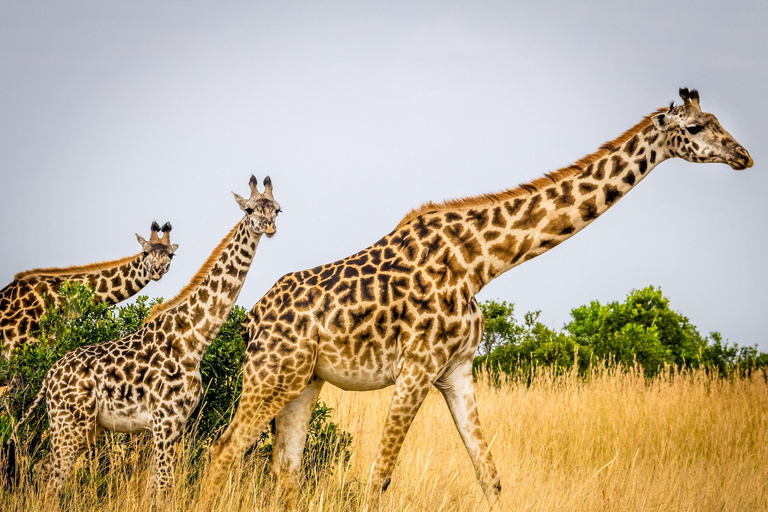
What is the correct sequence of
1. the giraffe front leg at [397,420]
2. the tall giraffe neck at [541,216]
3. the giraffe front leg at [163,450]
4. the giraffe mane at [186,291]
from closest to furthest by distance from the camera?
1. the giraffe front leg at [397,420]
2. the tall giraffe neck at [541,216]
3. the giraffe front leg at [163,450]
4. the giraffe mane at [186,291]

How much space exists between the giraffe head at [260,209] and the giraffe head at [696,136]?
132 inches

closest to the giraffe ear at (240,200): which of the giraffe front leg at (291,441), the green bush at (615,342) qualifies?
the giraffe front leg at (291,441)

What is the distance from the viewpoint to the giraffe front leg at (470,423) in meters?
6.16

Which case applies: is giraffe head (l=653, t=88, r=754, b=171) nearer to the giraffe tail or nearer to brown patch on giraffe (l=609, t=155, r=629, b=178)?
brown patch on giraffe (l=609, t=155, r=629, b=178)

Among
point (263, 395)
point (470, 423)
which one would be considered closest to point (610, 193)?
point (470, 423)

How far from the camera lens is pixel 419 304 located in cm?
618

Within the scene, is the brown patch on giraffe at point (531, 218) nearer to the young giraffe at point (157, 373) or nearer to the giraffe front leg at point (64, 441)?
the young giraffe at point (157, 373)

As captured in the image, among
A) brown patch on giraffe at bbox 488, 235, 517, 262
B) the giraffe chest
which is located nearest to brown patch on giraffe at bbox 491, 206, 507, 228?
brown patch on giraffe at bbox 488, 235, 517, 262

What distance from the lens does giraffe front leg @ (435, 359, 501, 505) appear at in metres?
6.16

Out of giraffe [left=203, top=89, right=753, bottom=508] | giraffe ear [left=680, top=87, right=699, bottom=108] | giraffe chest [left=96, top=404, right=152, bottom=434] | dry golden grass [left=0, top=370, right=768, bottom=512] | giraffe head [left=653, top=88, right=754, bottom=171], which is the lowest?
dry golden grass [left=0, top=370, right=768, bottom=512]

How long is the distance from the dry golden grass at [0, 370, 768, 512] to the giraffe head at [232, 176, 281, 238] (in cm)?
206

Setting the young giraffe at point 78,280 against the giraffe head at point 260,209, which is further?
the young giraffe at point 78,280

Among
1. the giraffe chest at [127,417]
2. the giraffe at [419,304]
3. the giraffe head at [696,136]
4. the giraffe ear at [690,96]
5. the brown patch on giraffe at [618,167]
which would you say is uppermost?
the giraffe ear at [690,96]

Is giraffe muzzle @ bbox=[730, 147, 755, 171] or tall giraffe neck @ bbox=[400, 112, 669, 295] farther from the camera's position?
tall giraffe neck @ bbox=[400, 112, 669, 295]
